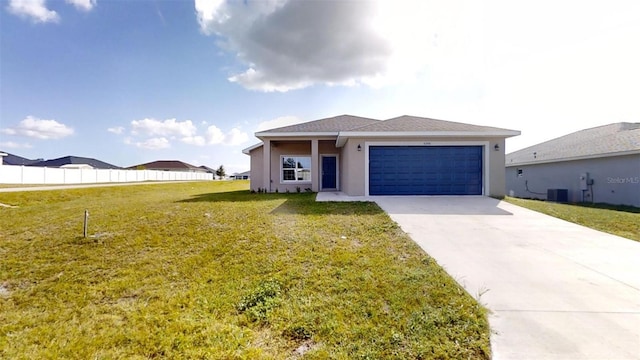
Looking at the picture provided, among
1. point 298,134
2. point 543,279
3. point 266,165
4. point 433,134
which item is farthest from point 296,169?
point 543,279

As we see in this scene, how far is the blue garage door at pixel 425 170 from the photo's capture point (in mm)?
12242

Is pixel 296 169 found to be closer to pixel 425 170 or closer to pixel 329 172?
pixel 329 172

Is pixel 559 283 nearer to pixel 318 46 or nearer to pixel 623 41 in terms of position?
pixel 623 41

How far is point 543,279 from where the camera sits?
13.5ft

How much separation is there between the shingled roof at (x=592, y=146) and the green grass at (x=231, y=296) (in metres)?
15.0

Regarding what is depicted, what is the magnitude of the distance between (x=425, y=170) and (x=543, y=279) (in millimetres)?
8551

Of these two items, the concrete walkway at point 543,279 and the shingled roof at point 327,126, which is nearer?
the concrete walkway at point 543,279

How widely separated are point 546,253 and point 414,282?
3291mm

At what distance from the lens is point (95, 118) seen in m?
23.3

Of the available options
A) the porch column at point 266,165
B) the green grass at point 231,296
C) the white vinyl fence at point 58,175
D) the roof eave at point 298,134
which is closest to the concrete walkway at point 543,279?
the green grass at point 231,296

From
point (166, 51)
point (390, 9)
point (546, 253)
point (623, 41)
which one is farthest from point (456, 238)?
point (166, 51)

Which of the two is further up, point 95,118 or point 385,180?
point 95,118

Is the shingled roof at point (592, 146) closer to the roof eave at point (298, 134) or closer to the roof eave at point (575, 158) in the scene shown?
the roof eave at point (575, 158)

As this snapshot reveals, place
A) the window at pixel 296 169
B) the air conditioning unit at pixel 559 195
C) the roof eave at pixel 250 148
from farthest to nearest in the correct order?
the window at pixel 296 169
the roof eave at pixel 250 148
the air conditioning unit at pixel 559 195
